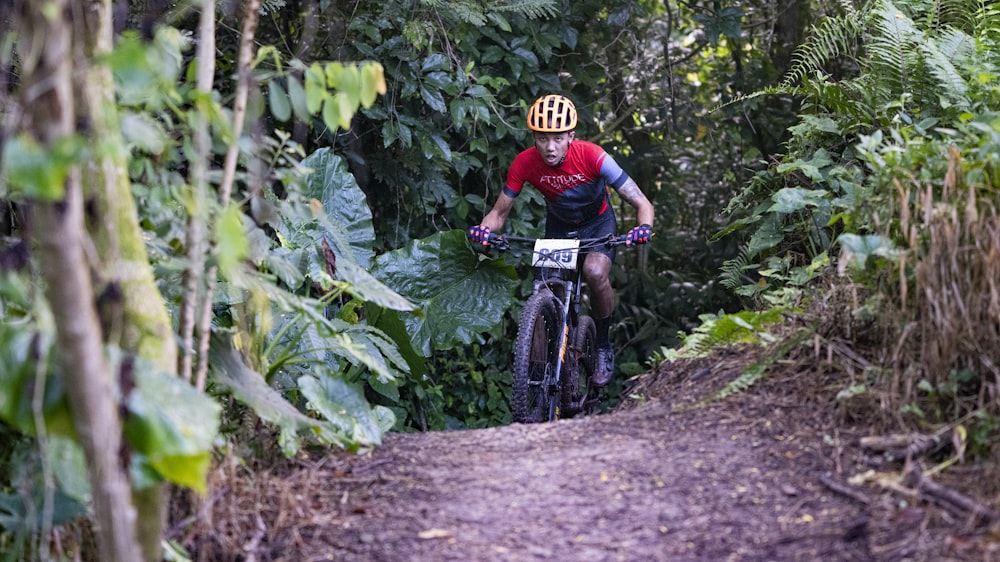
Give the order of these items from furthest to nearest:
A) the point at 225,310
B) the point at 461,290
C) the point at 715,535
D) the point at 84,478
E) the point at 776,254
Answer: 1. the point at 461,290
2. the point at 776,254
3. the point at 225,310
4. the point at 715,535
5. the point at 84,478

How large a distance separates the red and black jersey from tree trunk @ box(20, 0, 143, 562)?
3672 millimetres

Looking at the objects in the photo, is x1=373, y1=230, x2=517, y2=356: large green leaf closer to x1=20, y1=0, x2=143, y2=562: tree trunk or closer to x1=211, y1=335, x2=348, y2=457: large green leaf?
x1=211, y1=335, x2=348, y2=457: large green leaf

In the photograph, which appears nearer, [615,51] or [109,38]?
[109,38]

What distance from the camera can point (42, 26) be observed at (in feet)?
6.30

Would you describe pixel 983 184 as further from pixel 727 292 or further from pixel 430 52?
pixel 727 292

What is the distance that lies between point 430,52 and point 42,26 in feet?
13.8

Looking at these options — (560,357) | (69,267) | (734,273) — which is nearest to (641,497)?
(69,267)

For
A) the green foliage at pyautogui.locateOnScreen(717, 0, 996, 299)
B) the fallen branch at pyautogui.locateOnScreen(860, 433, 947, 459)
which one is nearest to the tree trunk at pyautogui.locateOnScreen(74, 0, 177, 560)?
the fallen branch at pyautogui.locateOnScreen(860, 433, 947, 459)

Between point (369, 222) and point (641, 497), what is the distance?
126 inches

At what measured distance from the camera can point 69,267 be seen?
1.96 metres

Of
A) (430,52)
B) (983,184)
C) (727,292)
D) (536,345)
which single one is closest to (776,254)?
(536,345)

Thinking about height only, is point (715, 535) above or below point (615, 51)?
below

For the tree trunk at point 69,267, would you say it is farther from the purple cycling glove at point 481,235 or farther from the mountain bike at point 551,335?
the purple cycling glove at point 481,235

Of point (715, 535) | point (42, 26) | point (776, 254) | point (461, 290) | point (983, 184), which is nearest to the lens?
point (42, 26)
